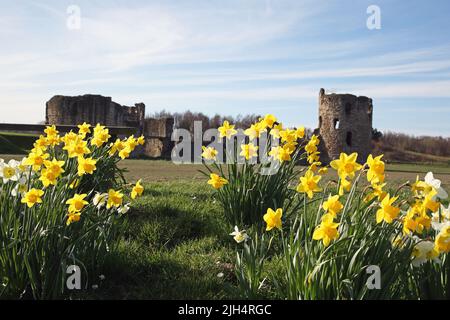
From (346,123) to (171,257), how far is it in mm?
25385

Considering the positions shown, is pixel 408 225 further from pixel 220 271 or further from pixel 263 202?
pixel 263 202

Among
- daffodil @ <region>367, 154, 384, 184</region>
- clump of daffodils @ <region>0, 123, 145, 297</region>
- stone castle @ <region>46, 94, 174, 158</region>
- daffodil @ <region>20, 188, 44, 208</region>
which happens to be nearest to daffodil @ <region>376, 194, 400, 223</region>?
daffodil @ <region>367, 154, 384, 184</region>

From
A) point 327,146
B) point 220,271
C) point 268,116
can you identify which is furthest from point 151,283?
point 327,146

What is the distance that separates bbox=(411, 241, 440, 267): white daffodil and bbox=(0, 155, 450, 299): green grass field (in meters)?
0.82

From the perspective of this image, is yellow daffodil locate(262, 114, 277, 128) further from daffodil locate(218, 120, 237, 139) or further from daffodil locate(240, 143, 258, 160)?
daffodil locate(218, 120, 237, 139)

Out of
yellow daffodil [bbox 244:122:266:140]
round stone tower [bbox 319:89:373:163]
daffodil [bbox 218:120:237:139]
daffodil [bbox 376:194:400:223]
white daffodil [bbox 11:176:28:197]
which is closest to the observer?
daffodil [bbox 376:194:400:223]

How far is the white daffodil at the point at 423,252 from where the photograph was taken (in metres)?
1.84

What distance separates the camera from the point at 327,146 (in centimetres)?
2784

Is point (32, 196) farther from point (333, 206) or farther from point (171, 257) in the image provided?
point (333, 206)

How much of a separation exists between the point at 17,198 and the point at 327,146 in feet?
87.0

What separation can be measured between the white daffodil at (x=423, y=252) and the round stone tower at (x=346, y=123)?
25734 mm

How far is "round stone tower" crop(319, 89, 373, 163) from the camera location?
26.8 metres
